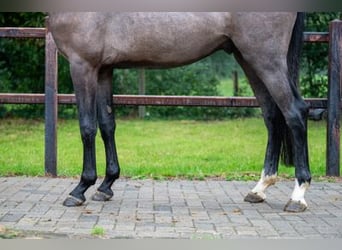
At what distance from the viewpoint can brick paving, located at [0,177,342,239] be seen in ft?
9.61

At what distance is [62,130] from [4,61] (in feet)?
8.19

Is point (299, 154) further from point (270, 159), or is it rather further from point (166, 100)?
point (166, 100)

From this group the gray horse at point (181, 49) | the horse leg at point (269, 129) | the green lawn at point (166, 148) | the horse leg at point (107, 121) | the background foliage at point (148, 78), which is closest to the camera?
the gray horse at point (181, 49)

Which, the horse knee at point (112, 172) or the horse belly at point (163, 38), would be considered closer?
the horse belly at point (163, 38)

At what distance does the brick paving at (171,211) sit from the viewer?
293cm

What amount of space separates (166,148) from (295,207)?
5040 millimetres

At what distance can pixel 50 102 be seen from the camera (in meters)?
5.63

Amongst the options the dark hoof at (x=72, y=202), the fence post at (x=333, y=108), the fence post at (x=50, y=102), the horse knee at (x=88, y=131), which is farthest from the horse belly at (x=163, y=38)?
the fence post at (x=333, y=108)

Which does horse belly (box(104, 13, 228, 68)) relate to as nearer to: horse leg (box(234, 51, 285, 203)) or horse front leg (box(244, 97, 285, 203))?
horse leg (box(234, 51, 285, 203))

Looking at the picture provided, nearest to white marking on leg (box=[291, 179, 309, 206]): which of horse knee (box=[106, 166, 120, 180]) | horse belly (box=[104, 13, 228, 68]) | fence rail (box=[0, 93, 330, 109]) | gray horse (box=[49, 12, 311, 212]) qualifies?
gray horse (box=[49, 12, 311, 212])

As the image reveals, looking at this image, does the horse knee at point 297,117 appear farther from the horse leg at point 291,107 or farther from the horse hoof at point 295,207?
the horse hoof at point 295,207

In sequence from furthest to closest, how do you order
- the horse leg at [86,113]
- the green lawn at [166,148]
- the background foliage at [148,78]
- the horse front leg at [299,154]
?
the background foliage at [148,78], the green lawn at [166,148], the horse leg at [86,113], the horse front leg at [299,154]

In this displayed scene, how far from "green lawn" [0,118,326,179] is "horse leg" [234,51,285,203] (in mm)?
1370

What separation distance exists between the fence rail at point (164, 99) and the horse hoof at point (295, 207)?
200 cm
